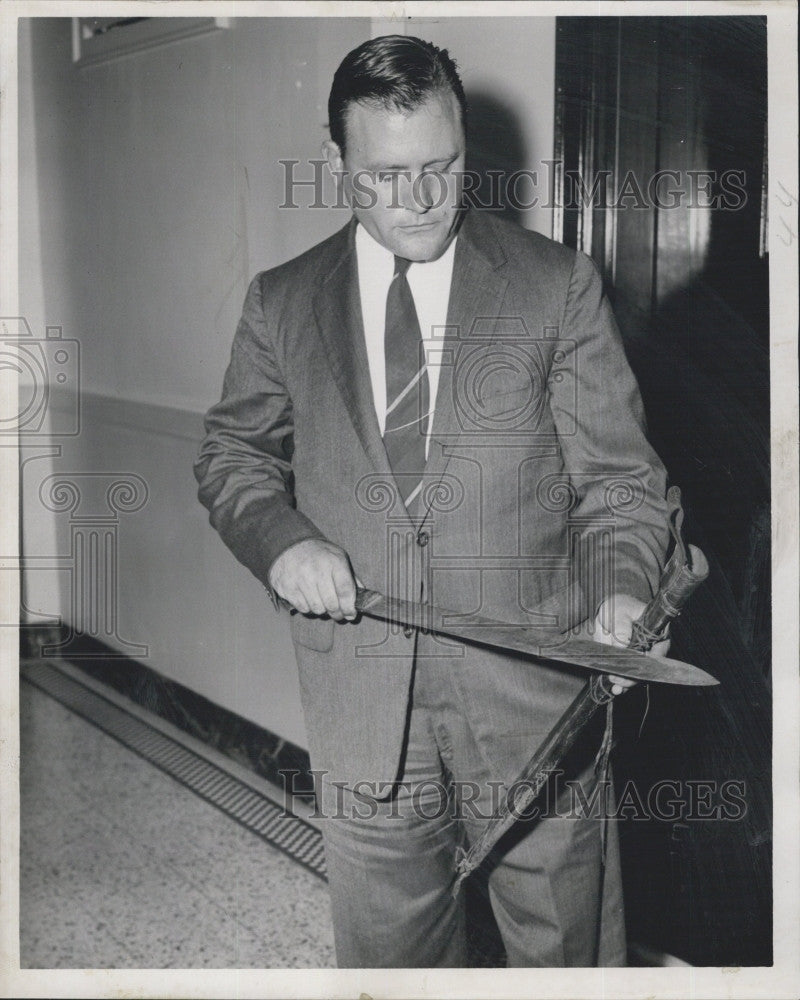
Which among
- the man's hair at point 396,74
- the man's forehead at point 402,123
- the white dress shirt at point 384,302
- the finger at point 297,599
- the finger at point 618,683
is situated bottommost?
the finger at point 618,683

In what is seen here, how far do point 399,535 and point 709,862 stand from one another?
690 mm

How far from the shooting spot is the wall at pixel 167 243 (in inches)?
50.1

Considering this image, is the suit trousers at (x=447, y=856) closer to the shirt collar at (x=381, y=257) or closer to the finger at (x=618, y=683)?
the finger at (x=618, y=683)

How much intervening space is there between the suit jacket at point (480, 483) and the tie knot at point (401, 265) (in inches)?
2.1

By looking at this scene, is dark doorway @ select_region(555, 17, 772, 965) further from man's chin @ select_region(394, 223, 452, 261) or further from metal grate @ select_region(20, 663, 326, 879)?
metal grate @ select_region(20, 663, 326, 879)

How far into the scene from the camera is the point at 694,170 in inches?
48.6

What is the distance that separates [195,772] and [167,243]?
1.02 meters

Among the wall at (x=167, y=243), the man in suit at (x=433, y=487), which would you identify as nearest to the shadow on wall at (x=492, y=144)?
the wall at (x=167, y=243)

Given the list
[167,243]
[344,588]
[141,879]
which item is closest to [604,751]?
[344,588]

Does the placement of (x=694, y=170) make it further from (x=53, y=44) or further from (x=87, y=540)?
(x=87, y=540)

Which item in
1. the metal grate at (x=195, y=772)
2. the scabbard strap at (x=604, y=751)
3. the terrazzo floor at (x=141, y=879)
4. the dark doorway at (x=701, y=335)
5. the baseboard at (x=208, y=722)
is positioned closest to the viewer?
the scabbard strap at (x=604, y=751)

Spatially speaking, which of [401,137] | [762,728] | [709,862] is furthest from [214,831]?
[401,137]

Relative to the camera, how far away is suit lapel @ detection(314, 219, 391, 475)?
1062 millimetres

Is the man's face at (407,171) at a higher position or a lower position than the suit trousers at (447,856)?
higher
